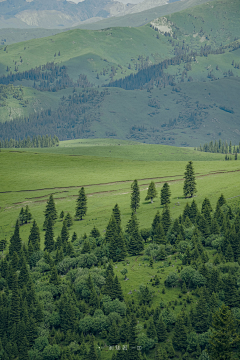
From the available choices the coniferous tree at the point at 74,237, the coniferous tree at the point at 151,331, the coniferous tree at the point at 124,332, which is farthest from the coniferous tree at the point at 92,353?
the coniferous tree at the point at 74,237

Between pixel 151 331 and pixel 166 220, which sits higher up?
pixel 166 220

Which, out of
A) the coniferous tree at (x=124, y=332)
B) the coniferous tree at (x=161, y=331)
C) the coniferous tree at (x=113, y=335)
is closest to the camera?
the coniferous tree at (x=161, y=331)

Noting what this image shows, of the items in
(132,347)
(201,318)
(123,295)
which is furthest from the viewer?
(123,295)

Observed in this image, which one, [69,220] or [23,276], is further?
[69,220]

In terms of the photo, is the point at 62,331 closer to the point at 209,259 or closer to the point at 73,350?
the point at 73,350

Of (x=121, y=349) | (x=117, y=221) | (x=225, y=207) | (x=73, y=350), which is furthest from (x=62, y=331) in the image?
(x=225, y=207)

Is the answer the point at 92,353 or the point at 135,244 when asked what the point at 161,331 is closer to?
the point at 92,353

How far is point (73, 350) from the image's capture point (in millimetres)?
99125

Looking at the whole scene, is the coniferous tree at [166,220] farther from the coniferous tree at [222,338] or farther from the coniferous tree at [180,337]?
the coniferous tree at [222,338]

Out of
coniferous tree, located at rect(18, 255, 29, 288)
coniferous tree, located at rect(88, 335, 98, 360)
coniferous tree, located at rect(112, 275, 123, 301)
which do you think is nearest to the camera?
coniferous tree, located at rect(88, 335, 98, 360)

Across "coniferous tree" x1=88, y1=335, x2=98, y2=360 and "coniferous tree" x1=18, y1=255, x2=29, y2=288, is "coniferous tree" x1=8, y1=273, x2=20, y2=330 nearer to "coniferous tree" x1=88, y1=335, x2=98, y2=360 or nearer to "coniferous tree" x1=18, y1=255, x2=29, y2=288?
"coniferous tree" x1=18, y1=255, x2=29, y2=288

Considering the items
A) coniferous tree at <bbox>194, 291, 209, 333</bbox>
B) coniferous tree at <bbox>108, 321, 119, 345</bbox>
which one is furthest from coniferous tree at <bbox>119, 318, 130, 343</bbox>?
coniferous tree at <bbox>194, 291, 209, 333</bbox>

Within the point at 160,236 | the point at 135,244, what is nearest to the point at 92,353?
the point at 135,244

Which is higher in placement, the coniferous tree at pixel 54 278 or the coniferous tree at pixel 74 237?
the coniferous tree at pixel 74 237
